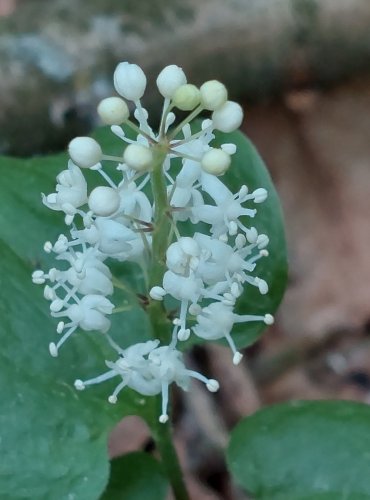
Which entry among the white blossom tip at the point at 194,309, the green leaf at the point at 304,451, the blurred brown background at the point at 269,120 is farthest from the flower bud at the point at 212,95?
the blurred brown background at the point at 269,120

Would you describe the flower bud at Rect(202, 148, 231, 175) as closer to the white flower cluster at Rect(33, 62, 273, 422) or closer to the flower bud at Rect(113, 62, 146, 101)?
the white flower cluster at Rect(33, 62, 273, 422)

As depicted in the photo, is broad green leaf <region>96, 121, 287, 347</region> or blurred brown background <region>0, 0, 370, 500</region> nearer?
broad green leaf <region>96, 121, 287, 347</region>

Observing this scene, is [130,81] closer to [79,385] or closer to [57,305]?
[57,305]

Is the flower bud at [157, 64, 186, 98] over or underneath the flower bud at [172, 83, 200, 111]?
over

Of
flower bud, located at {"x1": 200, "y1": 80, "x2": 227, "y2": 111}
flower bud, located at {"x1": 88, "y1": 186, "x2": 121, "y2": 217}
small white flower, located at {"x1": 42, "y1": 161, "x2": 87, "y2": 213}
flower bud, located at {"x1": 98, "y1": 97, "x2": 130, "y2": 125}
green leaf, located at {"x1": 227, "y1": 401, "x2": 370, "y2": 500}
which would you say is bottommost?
green leaf, located at {"x1": 227, "y1": 401, "x2": 370, "y2": 500}

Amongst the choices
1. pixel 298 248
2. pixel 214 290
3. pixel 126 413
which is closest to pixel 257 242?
pixel 214 290

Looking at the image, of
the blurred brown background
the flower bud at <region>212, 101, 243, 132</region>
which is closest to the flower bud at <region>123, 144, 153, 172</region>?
the flower bud at <region>212, 101, 243, 132</region>

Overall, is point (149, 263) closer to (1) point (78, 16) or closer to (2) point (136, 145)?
(2) point (136, 145)

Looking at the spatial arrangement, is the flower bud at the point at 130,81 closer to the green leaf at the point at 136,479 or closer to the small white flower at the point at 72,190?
the small white flower at the point at 72,190
